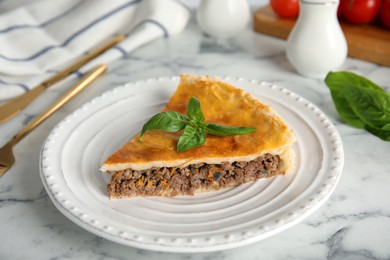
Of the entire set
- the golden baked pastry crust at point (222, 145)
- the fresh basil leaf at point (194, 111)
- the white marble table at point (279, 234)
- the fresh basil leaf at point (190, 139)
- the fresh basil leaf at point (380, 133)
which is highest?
the fresh basil leaf at point (194, 111)

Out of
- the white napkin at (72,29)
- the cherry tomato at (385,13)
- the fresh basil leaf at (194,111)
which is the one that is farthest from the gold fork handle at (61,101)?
the cherry tomato at (385,13)

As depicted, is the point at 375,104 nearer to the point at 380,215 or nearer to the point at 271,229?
the point at 380,215

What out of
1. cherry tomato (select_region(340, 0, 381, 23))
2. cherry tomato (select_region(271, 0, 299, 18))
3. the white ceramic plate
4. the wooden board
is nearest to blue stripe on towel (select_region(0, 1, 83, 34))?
the white ceramic plate

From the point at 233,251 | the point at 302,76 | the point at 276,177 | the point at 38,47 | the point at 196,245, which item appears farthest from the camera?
the point at 38,47

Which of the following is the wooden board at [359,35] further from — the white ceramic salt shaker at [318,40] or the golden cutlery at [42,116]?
the golden cutlery at [42,116]

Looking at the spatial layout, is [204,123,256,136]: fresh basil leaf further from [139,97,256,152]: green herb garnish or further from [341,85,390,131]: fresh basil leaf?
[341,85,390,131]: fresh basil leaf

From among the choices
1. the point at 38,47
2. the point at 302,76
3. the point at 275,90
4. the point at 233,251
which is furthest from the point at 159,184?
the point at 38,47

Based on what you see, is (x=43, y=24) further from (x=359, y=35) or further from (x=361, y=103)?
(x=361, y=103)
